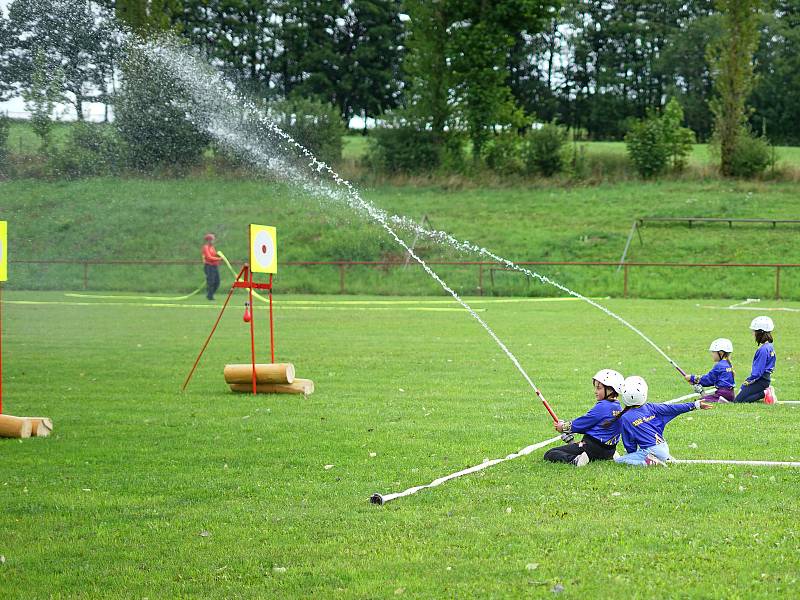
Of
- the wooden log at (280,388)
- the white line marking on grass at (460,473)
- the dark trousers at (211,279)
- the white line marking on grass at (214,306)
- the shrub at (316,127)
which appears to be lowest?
the white line marking on grass at (214,306)

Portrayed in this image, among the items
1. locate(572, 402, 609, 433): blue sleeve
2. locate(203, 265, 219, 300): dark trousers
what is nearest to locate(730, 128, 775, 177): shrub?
locate(203, 265, 219, 300): dark trousers

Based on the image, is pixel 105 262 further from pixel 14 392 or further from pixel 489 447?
pixel 489 447

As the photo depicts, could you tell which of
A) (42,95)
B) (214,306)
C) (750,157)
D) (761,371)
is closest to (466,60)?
(750,157)

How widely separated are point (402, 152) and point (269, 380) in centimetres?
5123

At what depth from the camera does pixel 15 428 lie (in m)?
13.0

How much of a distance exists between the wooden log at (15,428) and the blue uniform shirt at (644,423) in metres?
7.25

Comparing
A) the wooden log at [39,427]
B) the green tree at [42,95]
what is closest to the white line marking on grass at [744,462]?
the wooden log at [39,427]

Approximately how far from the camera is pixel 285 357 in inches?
867

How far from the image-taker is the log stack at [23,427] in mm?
12992

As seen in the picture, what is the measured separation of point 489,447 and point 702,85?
9869cm

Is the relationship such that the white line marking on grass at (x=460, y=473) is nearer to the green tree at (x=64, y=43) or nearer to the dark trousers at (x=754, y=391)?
the dark trousers at (x=754, y=391)

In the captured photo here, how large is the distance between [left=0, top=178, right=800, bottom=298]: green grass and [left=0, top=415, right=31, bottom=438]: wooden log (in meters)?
33.0

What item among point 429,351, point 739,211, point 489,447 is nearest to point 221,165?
point 739,211

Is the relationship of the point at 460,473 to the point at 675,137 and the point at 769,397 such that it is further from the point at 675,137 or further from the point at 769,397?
the point at 675,137
